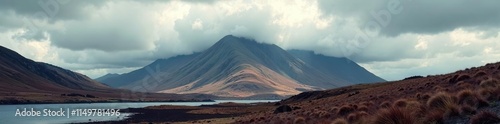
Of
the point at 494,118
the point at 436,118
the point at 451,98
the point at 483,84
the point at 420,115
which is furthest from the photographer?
the point at 483,84

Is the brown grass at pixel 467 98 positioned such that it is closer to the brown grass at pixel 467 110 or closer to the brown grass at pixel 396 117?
the brown grass at pixel 467 110

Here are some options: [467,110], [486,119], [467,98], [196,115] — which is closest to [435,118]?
[467,110]

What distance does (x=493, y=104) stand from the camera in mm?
14172

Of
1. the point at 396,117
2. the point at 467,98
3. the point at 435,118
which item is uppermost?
the point at 467,98

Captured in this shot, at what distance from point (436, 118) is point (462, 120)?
767mm

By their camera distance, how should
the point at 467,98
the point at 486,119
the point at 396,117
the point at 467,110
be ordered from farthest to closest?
the point at 467,98, the point at 467,110, the point at 396,117, the point at 486,119

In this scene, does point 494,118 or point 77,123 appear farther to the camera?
point 77,123

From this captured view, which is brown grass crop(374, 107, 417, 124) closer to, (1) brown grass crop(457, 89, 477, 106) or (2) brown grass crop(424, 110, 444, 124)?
(2) brown grass crop(424, 110, 444, 124)

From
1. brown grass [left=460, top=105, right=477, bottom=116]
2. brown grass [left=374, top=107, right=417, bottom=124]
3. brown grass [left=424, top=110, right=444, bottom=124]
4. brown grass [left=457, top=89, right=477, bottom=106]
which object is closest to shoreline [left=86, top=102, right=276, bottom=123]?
brown grass [left=457, top=89, right=477, bottom=106]

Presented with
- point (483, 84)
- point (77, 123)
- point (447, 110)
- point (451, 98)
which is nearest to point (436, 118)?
point (447, 110)

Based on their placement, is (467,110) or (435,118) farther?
(467,110)

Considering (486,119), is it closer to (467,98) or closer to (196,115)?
(467,98)

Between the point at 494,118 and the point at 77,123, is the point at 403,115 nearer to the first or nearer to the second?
the point at 494,118

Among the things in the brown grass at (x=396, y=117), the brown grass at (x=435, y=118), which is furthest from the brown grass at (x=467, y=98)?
the brown grass at (x=396, y=117)
